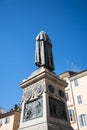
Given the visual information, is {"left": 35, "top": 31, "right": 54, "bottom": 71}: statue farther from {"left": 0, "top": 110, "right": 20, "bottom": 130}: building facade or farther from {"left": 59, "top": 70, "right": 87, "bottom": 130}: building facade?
{"left": 0, "top": 110, "right": 20, "bottom": 130}: building facade

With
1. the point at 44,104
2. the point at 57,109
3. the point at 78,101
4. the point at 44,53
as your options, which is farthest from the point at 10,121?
the point at 44,104

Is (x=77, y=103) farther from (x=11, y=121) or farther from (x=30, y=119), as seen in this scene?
(x=30, y=119)

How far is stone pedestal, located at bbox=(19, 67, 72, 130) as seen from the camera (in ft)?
19.0

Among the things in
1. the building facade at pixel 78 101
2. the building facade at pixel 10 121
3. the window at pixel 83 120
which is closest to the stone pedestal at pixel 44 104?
the window at pixel 83 120

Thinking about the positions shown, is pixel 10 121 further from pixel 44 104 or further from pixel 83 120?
pixel 44 104

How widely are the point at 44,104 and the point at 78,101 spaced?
66.4 ft

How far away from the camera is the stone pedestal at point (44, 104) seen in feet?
19.0

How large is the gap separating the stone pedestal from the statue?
123 centimetres

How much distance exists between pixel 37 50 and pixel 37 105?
3.69 m

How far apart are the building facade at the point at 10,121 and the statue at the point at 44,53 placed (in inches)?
1133

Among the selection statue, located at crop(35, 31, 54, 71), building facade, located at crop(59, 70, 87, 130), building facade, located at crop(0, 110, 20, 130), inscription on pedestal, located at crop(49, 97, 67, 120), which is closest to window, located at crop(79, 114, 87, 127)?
building facade, located at crop(59, 70, 87, 130)

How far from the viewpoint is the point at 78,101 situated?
24.9 metres

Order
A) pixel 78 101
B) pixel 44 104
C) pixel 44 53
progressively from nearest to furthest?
pixel 44 104 → pixel 44 53 → pixel 78 101

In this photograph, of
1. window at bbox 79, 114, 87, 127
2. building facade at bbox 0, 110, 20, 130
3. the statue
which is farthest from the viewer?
building facade at bbox 0, 110, 20, 130
